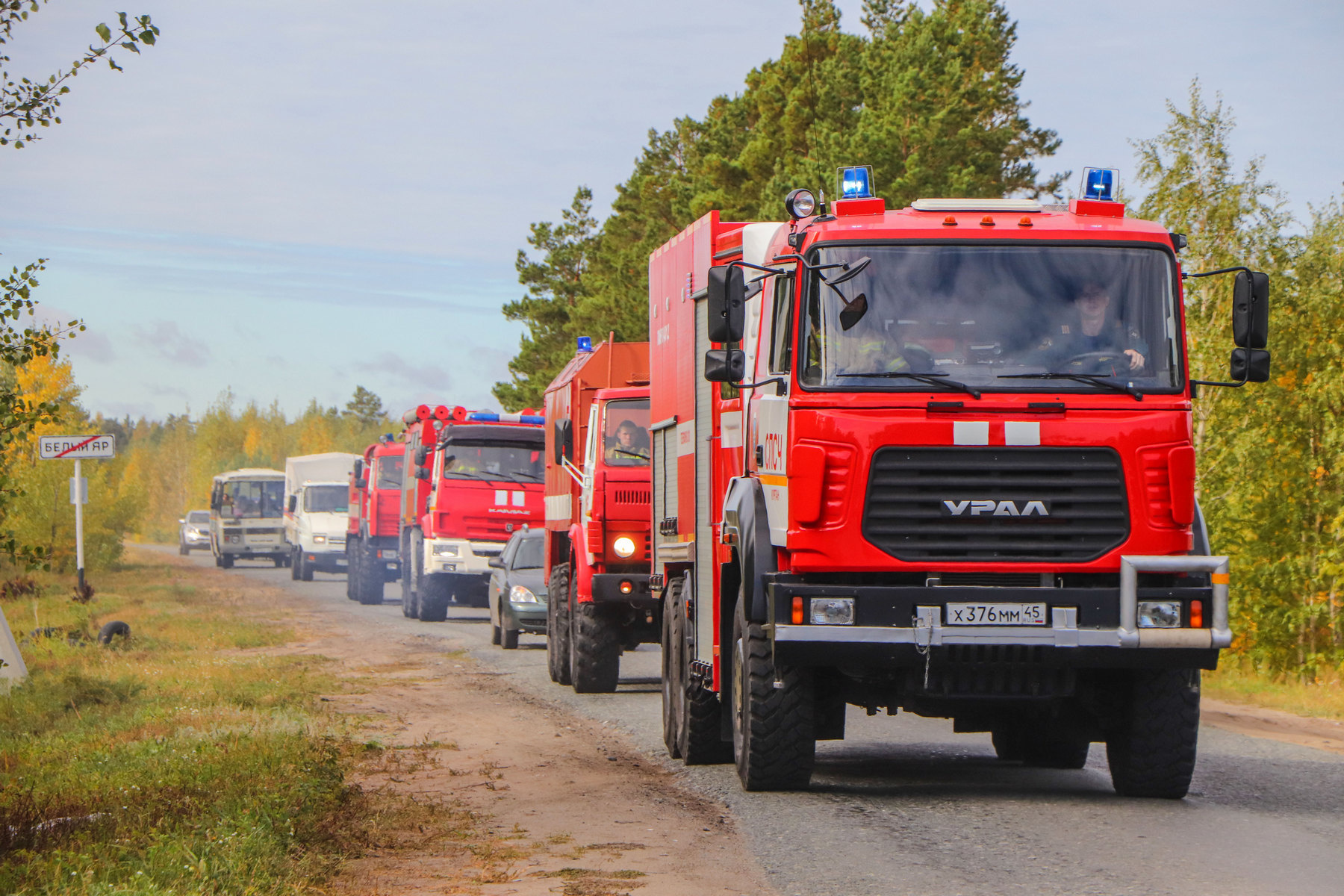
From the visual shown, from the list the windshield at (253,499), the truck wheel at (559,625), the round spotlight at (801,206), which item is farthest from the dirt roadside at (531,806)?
the windshield at (253,499)

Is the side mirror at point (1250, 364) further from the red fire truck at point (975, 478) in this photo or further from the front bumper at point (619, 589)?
the front bumper at point (619, 589)

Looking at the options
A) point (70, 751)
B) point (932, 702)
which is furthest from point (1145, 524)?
point (70, 751)

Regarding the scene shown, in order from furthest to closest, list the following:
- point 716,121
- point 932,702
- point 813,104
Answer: point 716,121
point 813,104
point 932,702

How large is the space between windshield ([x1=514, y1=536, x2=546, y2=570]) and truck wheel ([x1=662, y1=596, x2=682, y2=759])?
10248 mm

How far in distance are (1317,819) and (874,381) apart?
3.36 meters

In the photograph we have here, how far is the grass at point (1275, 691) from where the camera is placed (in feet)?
50.8

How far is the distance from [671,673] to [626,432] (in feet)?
16.8

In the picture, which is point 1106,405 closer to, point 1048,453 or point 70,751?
point 1048,453

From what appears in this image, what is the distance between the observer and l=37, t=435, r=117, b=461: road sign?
68.7 feet

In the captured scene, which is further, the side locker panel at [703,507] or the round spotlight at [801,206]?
the side locker panel at [703,507]

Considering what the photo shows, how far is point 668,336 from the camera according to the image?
40.2ft

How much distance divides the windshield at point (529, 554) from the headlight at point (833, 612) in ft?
46.2

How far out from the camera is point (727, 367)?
30.8ft

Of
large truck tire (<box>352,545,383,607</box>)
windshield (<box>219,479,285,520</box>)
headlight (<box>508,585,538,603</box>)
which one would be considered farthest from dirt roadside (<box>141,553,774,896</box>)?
windshield (<box>219,479,285,520</box>)
